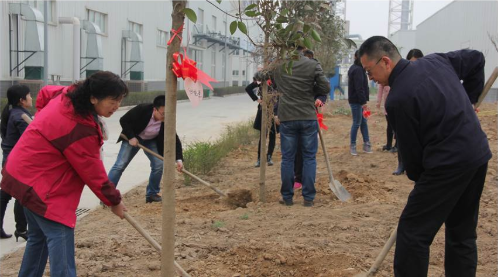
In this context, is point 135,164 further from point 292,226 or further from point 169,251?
point 169,251

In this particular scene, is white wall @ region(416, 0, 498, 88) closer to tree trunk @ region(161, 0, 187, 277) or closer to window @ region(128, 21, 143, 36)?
window @ region(128, 21, 143, 36)

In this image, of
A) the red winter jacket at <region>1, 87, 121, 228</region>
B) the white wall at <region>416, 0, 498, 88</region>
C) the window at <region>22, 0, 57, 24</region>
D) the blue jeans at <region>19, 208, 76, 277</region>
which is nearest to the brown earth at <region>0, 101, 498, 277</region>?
the blue jeans at <region>19, 208, 76, 277</region>

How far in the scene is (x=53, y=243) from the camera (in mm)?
2682

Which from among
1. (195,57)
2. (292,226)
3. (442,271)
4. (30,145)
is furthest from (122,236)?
(195,57)

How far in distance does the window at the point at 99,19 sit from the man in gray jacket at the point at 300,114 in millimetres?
19345

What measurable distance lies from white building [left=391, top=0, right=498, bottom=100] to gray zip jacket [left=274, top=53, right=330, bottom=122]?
14896 mm

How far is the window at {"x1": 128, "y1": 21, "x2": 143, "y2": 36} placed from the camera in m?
27.5

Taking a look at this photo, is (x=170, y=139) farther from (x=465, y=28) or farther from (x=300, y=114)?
(x=465, y=28)

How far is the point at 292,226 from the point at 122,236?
150 cm

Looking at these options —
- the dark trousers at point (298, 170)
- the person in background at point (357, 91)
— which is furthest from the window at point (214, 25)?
the dark trousers at point (298, 170)

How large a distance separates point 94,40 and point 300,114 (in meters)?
18.1

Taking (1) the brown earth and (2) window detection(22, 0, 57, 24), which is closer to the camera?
(1) the brown earth

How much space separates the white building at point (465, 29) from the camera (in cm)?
2273

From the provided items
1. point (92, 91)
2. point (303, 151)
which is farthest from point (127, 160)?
point (92, 91)
